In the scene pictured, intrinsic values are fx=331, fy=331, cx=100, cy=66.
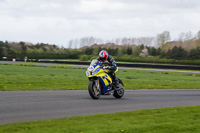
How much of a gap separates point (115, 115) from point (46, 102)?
9.23 ft

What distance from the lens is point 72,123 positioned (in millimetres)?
7262

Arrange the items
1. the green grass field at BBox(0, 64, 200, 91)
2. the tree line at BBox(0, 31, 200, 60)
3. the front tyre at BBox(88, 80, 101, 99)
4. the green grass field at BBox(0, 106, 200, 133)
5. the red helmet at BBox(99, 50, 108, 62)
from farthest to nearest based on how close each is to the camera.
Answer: the tree line at BBox(0, 31, 200, 60), the green grass field at BBox(0, 64, 200, 91), the red helmet at BBox(99, 50, 108, 62), the front tyre at BBox(88, 80, 101, 99), the green grass field at BBox(0, 106, 200, 133)

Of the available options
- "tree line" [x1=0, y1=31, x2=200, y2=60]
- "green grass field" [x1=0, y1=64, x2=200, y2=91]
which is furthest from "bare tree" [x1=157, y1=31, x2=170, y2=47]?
"green grass field" [x1=0, y1=64, x2=200, y2=91]

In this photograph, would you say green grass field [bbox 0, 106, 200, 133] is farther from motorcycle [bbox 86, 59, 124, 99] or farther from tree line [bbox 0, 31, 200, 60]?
tree line [bbox 0, 31, 200, 60]

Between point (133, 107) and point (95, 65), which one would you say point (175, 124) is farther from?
point (95, 65)

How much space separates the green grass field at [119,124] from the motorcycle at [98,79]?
308 cm

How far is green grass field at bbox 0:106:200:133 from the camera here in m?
6.54

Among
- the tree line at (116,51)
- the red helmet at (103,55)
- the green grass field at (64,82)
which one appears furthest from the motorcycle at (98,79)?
the tree line at (116,51)

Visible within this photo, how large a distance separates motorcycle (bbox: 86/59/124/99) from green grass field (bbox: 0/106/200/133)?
3077mm

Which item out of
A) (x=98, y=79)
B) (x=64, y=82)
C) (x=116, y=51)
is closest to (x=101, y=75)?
(x=98, y=79)

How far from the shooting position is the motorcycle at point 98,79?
38.8 ft

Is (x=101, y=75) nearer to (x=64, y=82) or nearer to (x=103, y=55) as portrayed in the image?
A: (x=103, y=55)

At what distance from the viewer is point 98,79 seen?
1211 centimetres

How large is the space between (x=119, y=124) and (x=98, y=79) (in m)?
4.91
